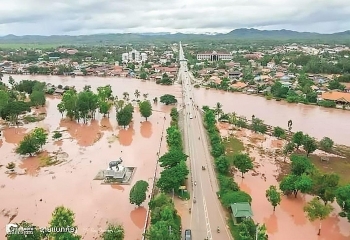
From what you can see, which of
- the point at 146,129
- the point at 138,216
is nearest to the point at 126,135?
the point at 146,129

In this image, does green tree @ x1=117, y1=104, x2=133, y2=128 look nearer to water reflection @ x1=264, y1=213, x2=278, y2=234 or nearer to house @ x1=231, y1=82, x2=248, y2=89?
water reflection @ x1=264, y1=213, x2=278, y2=234

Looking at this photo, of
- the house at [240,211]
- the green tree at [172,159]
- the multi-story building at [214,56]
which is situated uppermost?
the multi-story building at [214,56]

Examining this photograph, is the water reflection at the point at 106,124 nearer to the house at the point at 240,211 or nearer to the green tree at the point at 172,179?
the green tree at the point at 172,179

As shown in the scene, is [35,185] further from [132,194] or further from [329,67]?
[329,67]

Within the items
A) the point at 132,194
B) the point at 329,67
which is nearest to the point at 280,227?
the point at 132,194

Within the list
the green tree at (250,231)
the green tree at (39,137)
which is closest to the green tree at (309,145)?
the green tree at (250,231)

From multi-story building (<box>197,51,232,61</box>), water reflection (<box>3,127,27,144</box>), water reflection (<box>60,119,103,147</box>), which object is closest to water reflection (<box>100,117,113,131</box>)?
water reflection (<box>60,119,103,147</box>)

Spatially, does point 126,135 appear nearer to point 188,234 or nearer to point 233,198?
point 233,198
